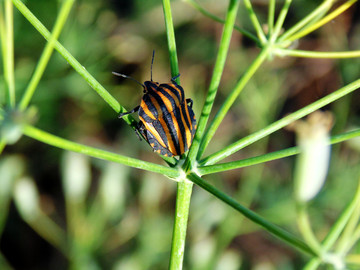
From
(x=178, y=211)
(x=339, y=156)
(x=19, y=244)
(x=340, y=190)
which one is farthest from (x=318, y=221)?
(x=19, y=244)

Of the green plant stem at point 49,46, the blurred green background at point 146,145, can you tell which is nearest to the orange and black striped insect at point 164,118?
the green plant stem at point 49,46

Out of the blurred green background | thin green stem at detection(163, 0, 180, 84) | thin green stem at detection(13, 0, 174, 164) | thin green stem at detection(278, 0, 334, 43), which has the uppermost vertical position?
the blurred green background

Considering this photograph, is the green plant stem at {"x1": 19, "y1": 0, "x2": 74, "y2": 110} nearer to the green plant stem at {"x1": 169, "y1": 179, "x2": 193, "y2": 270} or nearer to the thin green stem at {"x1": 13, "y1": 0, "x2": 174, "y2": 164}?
the thin green stem at {"x1": 13, "y1": 0, "x2": 174, "y2": 164}

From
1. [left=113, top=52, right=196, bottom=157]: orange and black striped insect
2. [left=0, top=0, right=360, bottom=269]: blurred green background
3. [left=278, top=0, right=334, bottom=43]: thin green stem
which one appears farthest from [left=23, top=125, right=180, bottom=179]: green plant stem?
[left=0, top=0, right=360, bottom=269]: blurred green background

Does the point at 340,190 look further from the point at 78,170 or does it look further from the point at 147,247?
the point at 78,170

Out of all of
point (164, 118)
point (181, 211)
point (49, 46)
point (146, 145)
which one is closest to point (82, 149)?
point (49, 46)

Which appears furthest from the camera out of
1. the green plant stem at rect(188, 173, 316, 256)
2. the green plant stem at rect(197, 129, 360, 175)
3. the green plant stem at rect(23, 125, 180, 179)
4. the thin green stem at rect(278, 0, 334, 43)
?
the thin green stem at rect(278, 0, 334, 43)
